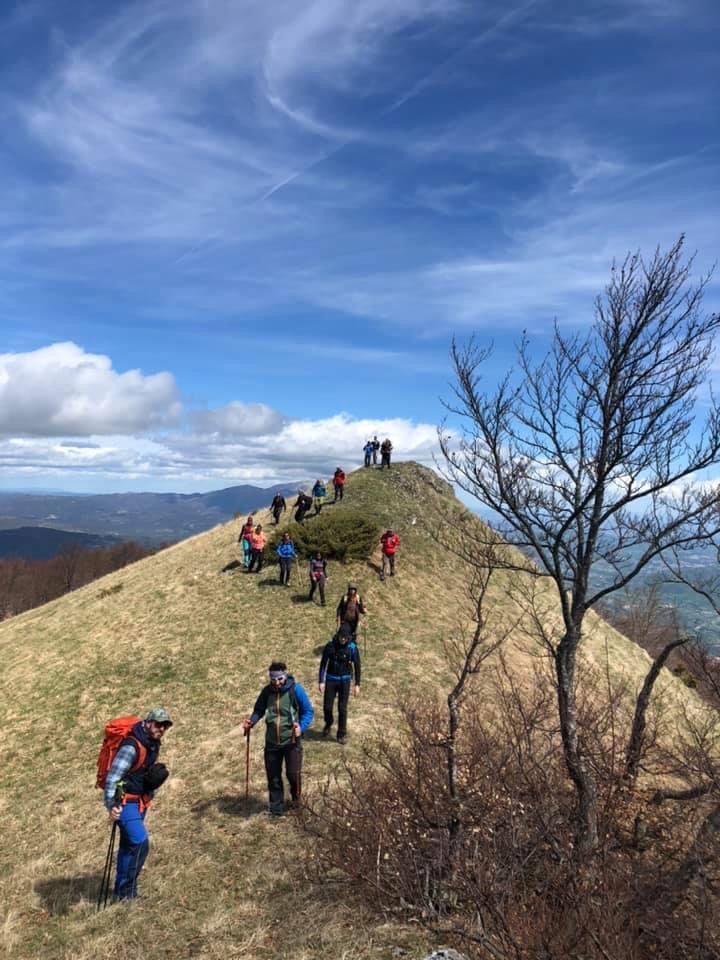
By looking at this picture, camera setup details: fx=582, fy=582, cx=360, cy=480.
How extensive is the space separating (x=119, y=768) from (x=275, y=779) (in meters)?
3.38

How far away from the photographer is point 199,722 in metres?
15.2

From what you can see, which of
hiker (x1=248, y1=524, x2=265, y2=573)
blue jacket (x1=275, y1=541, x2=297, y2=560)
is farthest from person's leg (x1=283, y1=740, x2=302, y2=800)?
hiker (x1=248, y1=524, x2=265, y2=573)

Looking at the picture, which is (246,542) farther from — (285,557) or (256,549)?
(285,557)

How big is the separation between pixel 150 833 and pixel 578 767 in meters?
7.36

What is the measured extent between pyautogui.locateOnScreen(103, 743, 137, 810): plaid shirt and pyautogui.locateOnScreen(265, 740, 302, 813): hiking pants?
2787mm

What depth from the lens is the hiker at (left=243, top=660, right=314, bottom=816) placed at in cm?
977

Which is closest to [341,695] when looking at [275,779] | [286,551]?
[275,779]

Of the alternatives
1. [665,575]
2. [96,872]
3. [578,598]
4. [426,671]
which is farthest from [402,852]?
[426,671]

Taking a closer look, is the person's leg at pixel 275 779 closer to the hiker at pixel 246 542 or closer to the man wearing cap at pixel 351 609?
the man wearing cap at pixel 351 609

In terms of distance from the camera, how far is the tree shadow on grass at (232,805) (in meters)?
10.6

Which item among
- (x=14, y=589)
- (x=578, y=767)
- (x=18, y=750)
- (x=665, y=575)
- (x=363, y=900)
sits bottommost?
(x=14, y=589)

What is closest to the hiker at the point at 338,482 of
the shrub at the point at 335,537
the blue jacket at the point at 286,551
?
the shrub at the point at 335,537

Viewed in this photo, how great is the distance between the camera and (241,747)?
1344 centimetres

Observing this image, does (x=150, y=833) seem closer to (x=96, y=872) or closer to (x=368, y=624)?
(x=96, y=872)
